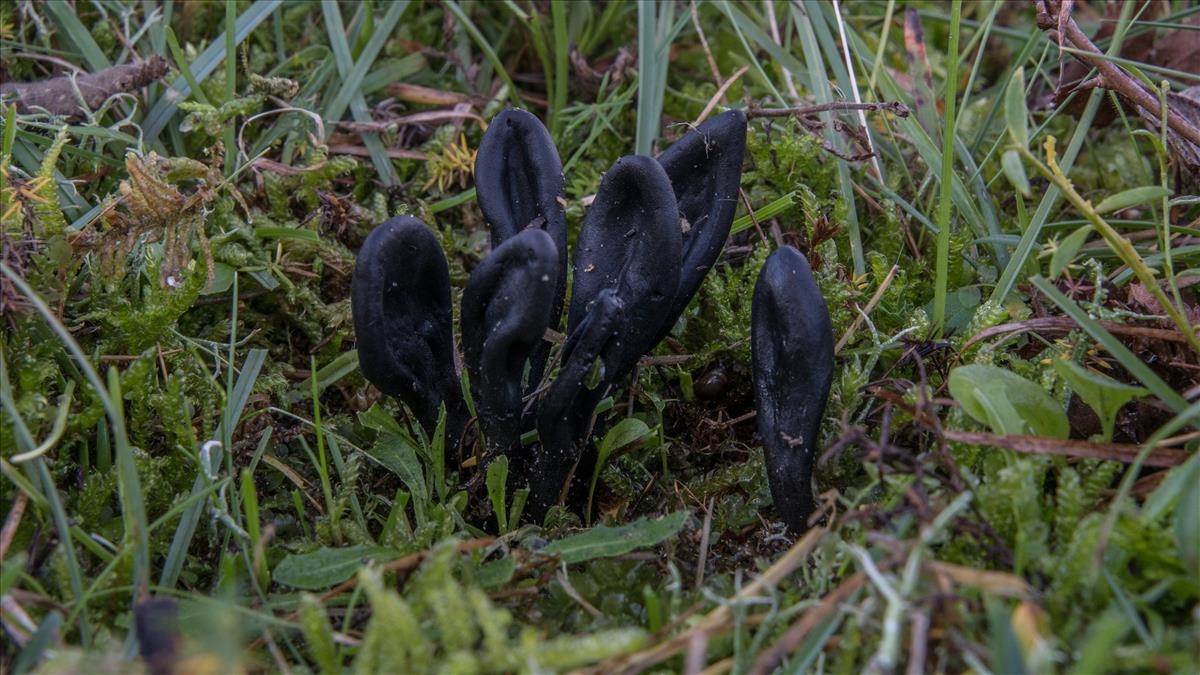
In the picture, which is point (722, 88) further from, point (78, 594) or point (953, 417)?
point (78, 594)

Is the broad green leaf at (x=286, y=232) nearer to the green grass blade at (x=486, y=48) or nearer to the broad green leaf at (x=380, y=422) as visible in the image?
the broad green leaf at (x=380, y=422)

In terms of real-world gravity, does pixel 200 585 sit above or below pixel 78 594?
below

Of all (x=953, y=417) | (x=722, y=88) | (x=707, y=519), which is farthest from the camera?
(x=722, y=88)

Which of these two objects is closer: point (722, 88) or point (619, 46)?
point (722, 88)

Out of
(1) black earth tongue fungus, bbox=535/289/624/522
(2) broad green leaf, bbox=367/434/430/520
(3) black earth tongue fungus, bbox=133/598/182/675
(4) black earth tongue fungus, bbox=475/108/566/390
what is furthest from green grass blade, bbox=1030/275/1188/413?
(3) black earth tongue fungus, bbox=133/598/182/675

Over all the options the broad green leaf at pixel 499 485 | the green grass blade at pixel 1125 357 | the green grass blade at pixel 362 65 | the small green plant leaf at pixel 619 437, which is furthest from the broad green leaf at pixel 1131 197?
the green grass blade at pixel 362 65

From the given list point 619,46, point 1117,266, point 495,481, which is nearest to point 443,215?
point 619,46

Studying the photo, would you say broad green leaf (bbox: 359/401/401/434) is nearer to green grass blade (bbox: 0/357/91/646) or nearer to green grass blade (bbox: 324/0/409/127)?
green grass blade (bbox: 0/357/91/646)
